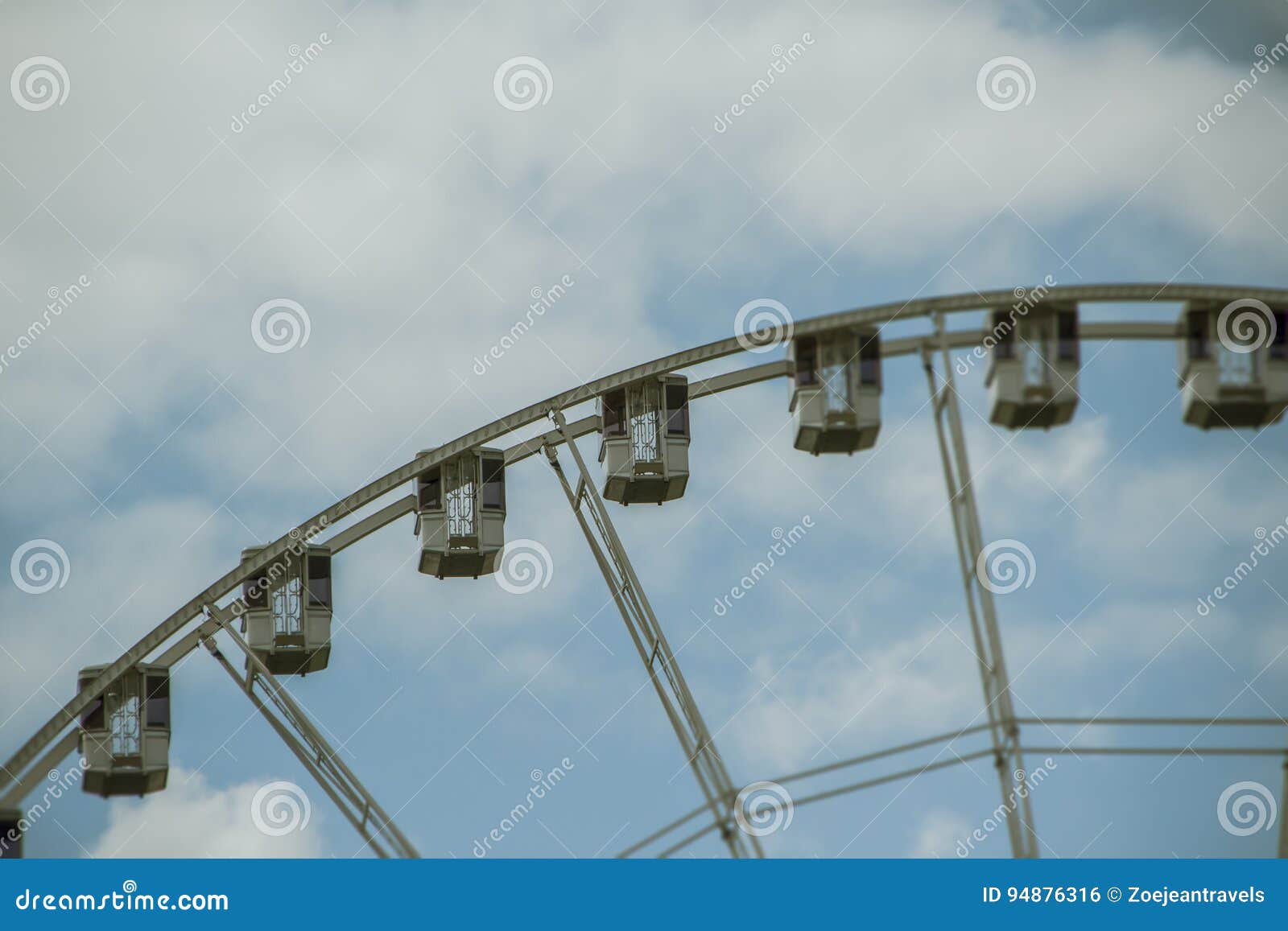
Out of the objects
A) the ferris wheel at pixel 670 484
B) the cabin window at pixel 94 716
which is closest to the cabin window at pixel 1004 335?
the ferris wheel at pixel 670 484

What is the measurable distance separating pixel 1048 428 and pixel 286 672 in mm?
11723

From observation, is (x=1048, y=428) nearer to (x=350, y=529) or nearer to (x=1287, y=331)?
(x=1287, y=331)

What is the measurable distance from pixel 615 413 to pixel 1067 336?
6.49 m

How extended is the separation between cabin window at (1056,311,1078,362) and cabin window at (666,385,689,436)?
17.4 feet

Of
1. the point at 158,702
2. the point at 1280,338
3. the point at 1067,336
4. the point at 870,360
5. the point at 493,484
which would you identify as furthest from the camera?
the point at 158,702

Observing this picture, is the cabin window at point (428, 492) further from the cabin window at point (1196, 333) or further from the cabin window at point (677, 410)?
the cabin window at point (1196, 333)

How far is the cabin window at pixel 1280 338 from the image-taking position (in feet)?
100

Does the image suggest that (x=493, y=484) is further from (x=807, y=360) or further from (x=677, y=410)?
(x=807, y=360)

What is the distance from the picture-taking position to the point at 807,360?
103 feet

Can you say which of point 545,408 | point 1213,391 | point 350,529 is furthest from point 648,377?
point 1213,391

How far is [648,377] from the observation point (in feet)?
107

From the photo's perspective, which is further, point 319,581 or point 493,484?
point 319,581

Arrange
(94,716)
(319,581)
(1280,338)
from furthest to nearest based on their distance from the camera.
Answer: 1. (319,581)
2. (94,716)
3. (1280,338)

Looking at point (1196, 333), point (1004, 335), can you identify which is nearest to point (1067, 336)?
point (1004, 335)
